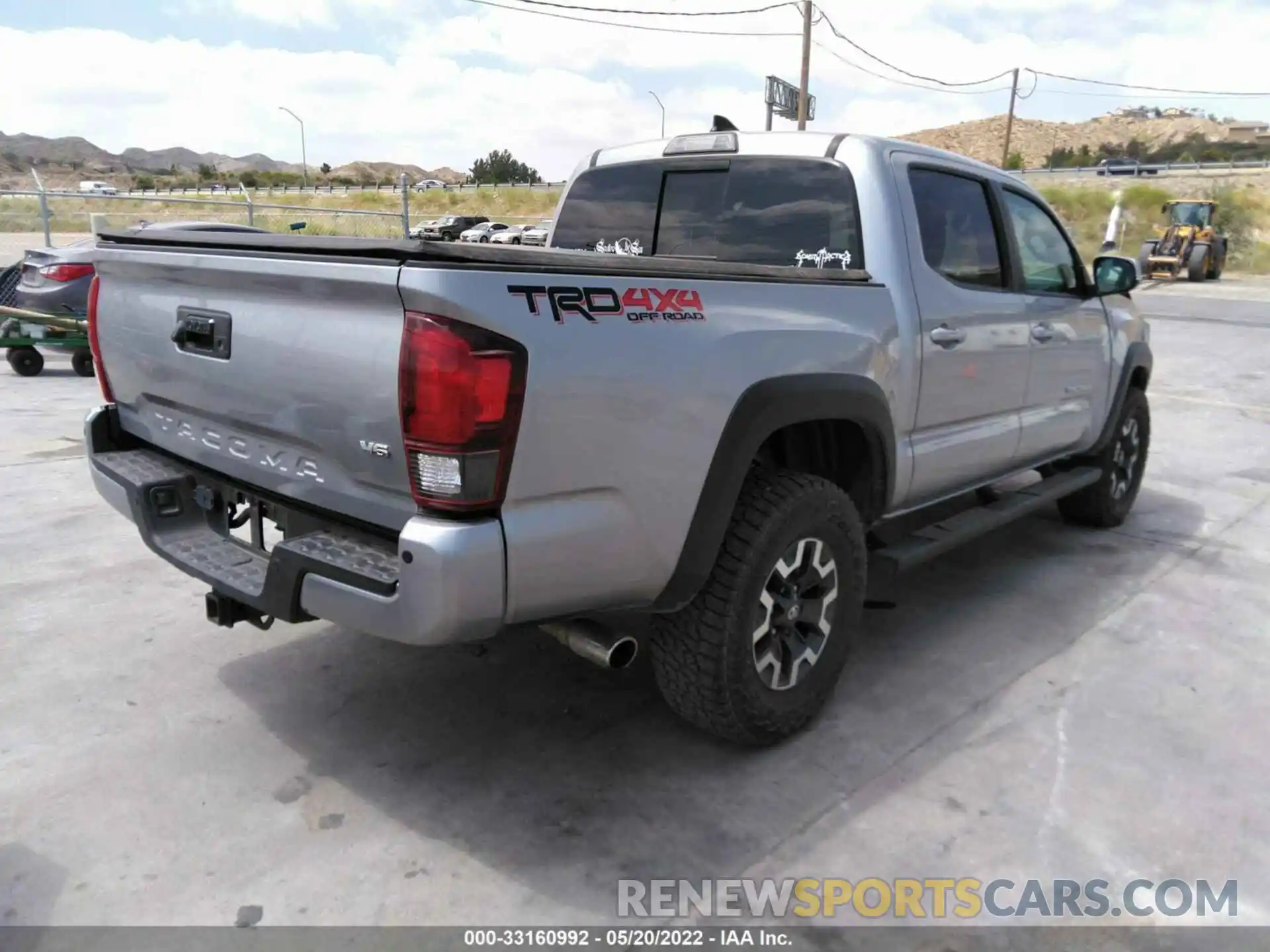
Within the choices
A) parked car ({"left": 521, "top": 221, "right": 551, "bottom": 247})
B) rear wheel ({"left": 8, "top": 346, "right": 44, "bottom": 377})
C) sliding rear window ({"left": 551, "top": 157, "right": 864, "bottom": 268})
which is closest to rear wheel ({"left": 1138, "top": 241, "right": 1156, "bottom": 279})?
parked car ({"left": 521, "top": 221, "right": 551, "bottom": 247})

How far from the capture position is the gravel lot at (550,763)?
2549 mm

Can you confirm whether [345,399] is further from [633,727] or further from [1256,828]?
[1256,828]

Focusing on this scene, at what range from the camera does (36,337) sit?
9664 millimetres

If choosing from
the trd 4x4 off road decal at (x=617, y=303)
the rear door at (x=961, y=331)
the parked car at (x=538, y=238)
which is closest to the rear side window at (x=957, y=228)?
the rear door at (x=961, y=331)

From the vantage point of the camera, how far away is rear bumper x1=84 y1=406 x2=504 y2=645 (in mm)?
2234

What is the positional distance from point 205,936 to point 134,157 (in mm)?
194367

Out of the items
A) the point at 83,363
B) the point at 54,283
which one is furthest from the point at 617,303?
the point at 54,283

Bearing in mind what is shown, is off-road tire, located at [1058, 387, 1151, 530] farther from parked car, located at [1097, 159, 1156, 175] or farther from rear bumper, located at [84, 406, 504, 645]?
parked car, located at [1097, 159, 1156, 175]

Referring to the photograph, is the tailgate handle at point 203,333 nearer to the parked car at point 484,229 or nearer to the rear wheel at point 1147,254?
the parked car at point 484,229

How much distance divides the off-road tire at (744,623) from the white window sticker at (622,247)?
143cm

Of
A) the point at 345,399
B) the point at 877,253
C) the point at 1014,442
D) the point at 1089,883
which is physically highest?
the point at 877,253

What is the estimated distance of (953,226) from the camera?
12.8 ft

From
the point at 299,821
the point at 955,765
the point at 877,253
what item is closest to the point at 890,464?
the point at 877,253

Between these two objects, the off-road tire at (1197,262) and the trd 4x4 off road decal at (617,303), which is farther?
the off-road tire at (1197,262)
